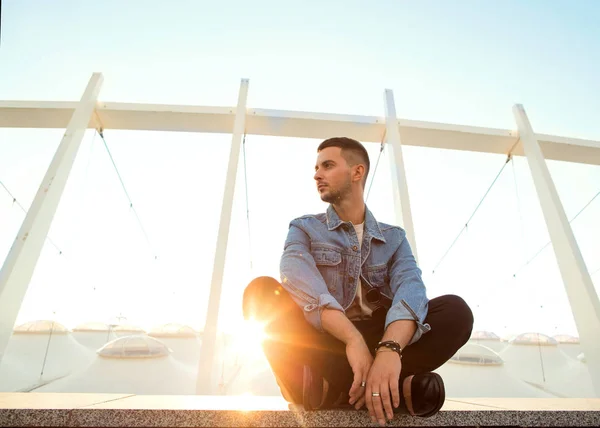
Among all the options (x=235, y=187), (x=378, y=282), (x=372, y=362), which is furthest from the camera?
(x=235, y=187)

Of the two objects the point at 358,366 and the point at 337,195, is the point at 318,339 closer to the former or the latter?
the point at 358,366

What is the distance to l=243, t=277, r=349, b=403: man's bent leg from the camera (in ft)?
2.32

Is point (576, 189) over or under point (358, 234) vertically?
over

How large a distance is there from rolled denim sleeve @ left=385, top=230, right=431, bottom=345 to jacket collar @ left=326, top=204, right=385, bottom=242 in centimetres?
8

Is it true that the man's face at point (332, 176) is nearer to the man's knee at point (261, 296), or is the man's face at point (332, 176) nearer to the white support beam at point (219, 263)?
the man's knee at point (261, 296)

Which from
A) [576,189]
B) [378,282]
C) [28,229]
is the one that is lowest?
[378,282]

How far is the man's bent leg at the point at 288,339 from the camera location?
27.9 inches

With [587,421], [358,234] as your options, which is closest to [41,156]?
[358,234]

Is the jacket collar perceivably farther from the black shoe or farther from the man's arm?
the black shoe

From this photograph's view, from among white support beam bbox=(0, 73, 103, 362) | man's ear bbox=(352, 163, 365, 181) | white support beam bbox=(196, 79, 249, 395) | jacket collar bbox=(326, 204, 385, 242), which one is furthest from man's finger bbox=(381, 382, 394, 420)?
white support beam bbox=(0, 73, 103, 362)

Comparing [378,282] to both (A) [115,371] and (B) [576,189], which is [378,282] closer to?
(B) [576,189]

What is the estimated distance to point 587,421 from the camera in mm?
720

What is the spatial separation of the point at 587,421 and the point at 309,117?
2.39 m

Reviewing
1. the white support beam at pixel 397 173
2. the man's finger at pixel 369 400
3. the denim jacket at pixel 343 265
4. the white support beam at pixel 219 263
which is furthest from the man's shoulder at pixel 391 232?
the white support beam at pixel 219 263
